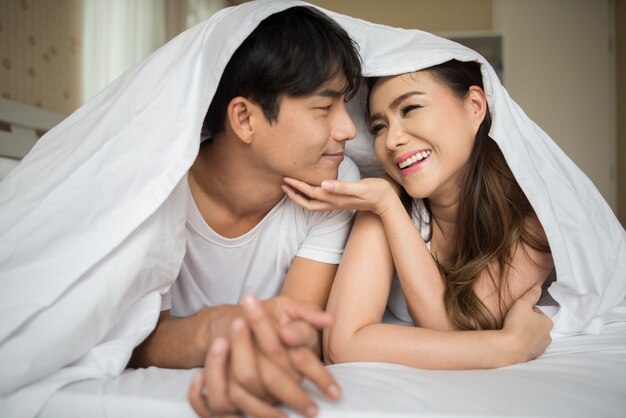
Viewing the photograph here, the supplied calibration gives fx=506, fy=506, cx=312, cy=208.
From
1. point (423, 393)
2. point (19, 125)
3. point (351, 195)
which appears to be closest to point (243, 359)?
point (423, 393)

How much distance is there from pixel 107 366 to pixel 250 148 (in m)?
0.56

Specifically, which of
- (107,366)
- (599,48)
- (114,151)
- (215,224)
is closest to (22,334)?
(107,366)

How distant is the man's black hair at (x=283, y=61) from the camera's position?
1.09 metres

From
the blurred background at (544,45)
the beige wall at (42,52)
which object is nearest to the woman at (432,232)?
the beige wall at (42,52)

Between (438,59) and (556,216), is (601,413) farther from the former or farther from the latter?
(438,59)

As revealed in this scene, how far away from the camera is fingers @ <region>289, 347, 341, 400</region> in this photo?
616 millimetres

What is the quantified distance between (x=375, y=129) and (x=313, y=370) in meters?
0.79

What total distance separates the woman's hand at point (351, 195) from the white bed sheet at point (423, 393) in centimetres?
36

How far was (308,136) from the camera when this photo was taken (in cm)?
110

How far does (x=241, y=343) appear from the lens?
0.59m

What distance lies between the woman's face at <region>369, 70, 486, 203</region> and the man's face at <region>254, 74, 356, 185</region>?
0.36ft

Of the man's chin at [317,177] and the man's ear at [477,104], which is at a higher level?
the man's ear at [477,104]

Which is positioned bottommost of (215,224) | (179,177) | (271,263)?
(271,263)

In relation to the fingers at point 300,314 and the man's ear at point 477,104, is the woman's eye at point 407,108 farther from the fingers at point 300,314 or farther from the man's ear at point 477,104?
the fingers at point 300,314
